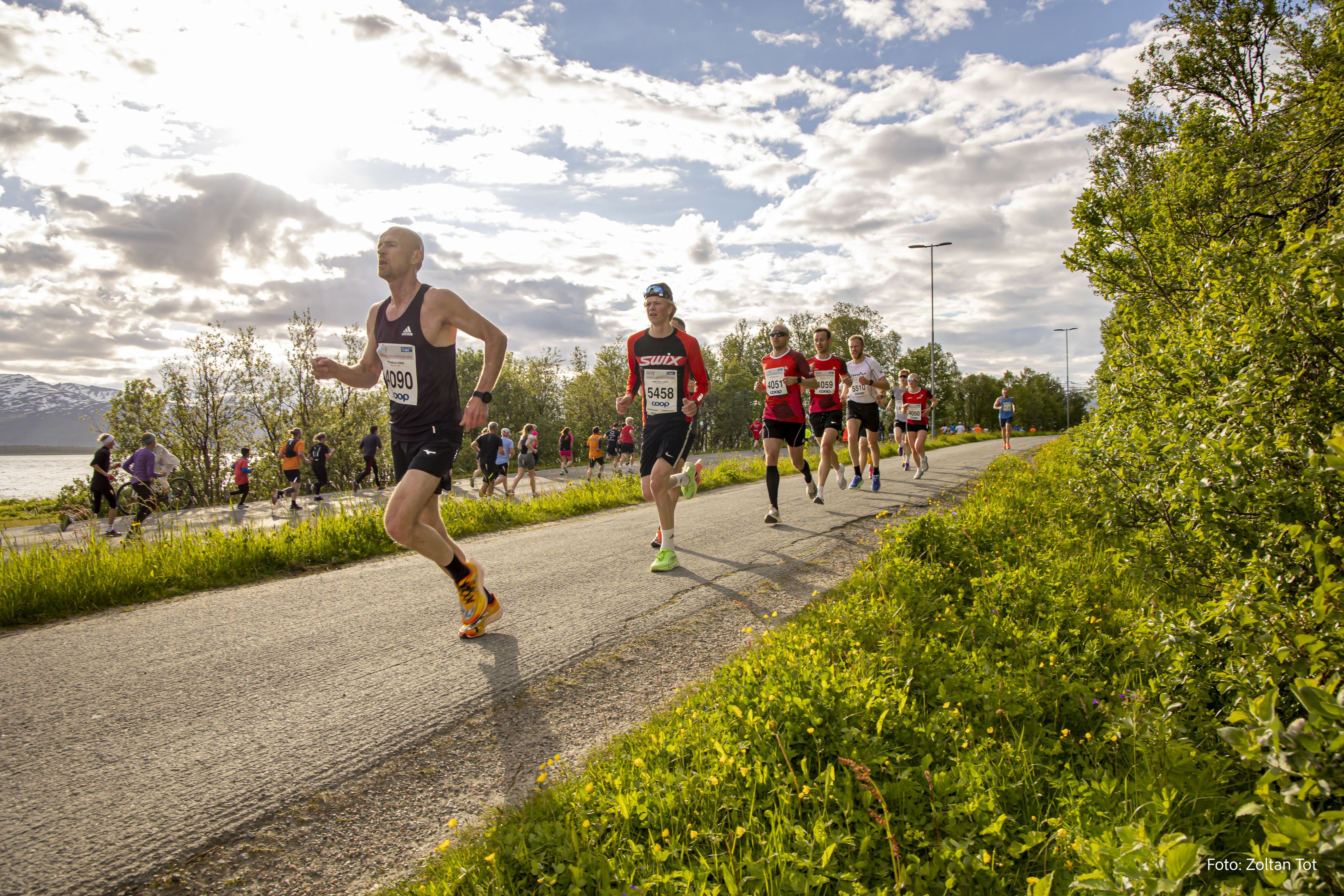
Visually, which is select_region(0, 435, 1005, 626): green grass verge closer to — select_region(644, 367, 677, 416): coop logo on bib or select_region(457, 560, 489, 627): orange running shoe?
select_region(457, 560, 489, 627): orange running shoe

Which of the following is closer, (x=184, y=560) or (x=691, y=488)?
(x=184, y=560)

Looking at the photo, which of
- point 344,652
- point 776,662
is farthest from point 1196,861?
point 344,652

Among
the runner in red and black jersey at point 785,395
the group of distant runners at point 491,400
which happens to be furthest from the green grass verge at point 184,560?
the runner in red and black jersey at point 785,395

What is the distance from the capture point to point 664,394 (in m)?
6.03

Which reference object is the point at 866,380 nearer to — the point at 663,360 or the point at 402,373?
the point at 663,360

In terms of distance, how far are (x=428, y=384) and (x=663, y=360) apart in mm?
2506

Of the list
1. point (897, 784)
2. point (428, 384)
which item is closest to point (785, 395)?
point (428, 384)

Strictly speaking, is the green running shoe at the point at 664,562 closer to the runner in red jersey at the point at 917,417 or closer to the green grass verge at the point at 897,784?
the green grass verge at the point at 897,784

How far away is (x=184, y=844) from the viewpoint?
6.74 feet

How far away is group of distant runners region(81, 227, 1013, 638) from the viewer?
13.0 feet

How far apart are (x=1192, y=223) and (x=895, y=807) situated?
17.7ft

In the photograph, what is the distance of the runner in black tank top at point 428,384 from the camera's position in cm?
393

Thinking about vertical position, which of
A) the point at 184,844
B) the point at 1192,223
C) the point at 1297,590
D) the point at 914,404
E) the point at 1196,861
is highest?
the point at 1192,223

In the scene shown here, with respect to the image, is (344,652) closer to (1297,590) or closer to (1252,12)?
(1297,590)
